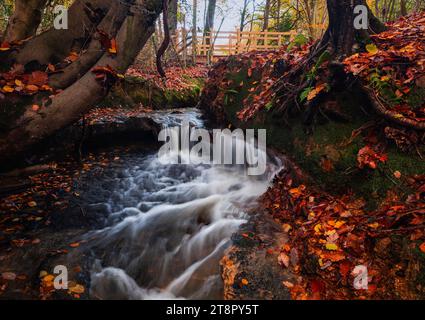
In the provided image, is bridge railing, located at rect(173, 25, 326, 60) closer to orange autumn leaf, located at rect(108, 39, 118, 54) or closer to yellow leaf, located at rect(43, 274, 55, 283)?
orange autumn leaf, located at rect(108, 39, 118, 54)

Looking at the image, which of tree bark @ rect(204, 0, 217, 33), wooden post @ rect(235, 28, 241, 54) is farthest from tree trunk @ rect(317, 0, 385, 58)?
tree bark @ rect(204, 0, 217, 33)

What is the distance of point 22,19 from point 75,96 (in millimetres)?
2095

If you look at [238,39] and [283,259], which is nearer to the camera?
[283,259]

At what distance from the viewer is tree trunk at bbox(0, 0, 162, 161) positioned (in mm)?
4129

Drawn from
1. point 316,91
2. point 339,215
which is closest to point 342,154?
point 339,215

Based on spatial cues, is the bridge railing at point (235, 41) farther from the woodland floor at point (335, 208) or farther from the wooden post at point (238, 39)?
the woodland floor at point (335, 208)

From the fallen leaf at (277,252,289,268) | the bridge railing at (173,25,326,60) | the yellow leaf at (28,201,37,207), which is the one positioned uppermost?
the bridge railing at (173,25,326,60)

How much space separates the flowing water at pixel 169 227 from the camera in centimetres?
333

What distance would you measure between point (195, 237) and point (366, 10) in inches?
177

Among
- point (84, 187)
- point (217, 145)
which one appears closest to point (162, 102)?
point (217, 145)

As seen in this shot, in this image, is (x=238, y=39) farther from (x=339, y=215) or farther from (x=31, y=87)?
(x=339, y=215)

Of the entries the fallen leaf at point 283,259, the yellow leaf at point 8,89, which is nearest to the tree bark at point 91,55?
the yellow leaf at point 8,89

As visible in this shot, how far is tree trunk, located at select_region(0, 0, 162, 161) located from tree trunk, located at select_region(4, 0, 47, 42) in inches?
16.6

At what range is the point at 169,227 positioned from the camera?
172 inches
